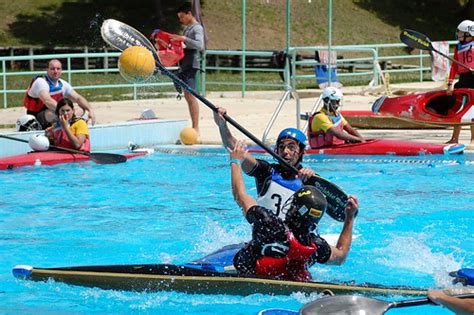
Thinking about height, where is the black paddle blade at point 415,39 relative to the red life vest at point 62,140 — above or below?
above

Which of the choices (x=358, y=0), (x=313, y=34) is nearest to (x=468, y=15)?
(x=358, y=0)

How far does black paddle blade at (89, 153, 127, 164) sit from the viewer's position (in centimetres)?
1290

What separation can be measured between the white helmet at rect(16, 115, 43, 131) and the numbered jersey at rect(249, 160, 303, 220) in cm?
672

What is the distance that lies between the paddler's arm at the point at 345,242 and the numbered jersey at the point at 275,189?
0.52m

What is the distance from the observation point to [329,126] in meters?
Result: 13.2

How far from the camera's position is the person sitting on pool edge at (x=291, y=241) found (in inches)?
269

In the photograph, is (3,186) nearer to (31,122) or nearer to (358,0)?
(31,122)

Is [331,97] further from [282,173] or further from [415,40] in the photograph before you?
[282,173]

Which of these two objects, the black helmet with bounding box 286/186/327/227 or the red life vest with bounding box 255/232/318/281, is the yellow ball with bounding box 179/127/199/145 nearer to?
the red life vest with bounding box 255/232/318/281

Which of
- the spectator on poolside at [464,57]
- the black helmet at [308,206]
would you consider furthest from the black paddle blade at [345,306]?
the spectator on poolside at [464,57]

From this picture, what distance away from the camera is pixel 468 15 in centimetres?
4072

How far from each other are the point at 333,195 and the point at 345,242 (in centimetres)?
65

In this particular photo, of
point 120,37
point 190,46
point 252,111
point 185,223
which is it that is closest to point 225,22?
point 252,111

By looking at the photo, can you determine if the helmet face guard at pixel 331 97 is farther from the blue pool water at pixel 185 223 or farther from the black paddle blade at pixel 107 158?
the black paddle blade at pixel 107 158
